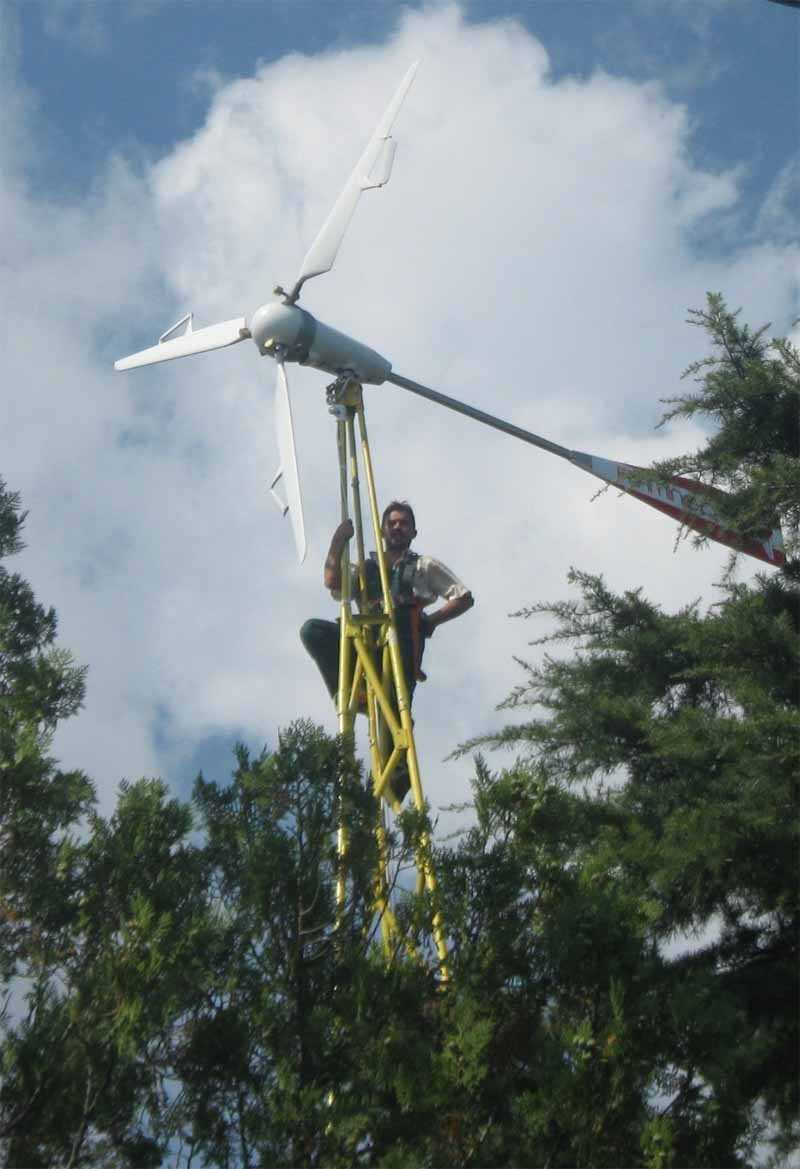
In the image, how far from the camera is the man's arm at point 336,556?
11.1 metres

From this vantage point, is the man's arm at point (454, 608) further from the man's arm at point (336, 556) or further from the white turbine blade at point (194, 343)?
the white turbine blade at point (194, 343)

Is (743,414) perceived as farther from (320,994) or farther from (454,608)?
(320,994)

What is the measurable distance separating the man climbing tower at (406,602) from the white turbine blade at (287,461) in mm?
562

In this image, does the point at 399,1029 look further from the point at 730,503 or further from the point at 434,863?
the point at 730,503

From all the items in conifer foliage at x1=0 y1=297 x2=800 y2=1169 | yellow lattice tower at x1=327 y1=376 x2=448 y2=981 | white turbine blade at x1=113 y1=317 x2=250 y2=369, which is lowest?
conifer foliage at x1=0 y1=297 x2=800 y2=1169

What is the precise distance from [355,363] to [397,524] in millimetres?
1226

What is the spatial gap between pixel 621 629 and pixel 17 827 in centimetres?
549

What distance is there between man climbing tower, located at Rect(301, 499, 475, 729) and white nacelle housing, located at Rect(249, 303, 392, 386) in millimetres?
1273

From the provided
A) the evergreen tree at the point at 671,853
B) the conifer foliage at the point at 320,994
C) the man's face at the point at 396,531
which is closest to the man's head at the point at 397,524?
the man's face at the point at 396,531

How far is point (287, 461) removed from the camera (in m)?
11.0

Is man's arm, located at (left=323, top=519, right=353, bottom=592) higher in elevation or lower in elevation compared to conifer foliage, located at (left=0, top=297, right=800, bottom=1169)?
higher

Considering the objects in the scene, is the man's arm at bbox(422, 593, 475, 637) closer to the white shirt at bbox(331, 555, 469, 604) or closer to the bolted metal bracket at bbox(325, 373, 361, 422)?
the white shirt at bbox(331, 555, 469, 604)

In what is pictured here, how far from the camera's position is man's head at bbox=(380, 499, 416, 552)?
37.9 feet

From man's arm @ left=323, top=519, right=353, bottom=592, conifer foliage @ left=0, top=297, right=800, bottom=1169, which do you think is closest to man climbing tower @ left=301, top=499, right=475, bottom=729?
man's arm @ left=323, top=519, right=353, bottom=592
